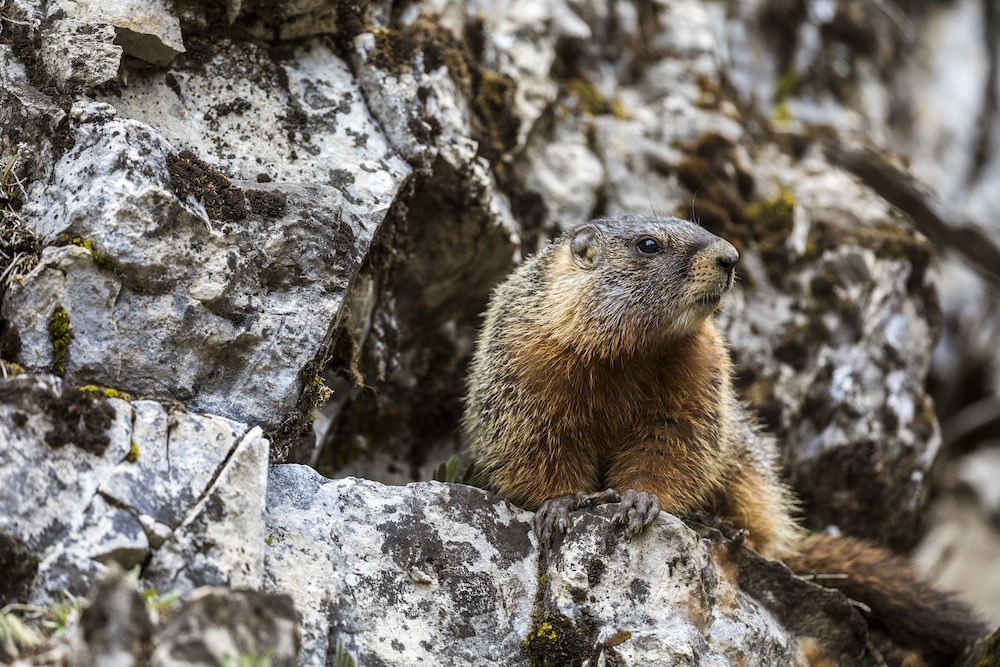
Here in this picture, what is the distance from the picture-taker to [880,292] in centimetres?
759

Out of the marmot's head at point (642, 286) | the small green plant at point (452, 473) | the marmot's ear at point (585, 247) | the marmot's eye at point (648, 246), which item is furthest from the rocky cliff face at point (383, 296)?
the marmot's eye at point (648, 246)

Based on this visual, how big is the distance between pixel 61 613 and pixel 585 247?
3.81 metres

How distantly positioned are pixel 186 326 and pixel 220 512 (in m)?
1.19

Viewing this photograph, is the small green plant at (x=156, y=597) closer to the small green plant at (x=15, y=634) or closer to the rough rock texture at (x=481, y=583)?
the small green plant at (x=15, y=634)

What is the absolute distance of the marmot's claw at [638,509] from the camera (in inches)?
181

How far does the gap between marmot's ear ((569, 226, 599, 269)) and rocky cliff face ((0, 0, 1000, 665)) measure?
41.9 inches

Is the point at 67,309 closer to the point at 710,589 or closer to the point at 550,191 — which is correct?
the point at 710,589

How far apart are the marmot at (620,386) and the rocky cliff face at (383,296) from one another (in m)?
0.37

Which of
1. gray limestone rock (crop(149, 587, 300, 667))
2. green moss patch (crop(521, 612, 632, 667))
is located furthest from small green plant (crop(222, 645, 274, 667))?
green moss patch (crop(521, 612, 632, 667))

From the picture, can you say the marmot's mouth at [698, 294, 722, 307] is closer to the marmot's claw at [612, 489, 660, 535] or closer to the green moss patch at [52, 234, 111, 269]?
the marmot's claw at [612, 489, 660, 535]

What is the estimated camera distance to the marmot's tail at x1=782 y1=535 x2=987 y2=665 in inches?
231

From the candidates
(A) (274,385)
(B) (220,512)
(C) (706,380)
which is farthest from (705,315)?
(B) (220,512)

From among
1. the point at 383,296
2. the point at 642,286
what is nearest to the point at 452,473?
the point at 383,296

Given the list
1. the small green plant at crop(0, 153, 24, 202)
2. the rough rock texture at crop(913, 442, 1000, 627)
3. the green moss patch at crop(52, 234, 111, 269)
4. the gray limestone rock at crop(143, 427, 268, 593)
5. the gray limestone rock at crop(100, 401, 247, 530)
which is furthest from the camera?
the rough rock texture at crop(913, 442, 1000, 627)
